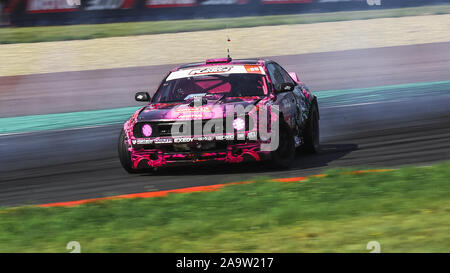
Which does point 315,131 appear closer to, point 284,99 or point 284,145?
point 284,99

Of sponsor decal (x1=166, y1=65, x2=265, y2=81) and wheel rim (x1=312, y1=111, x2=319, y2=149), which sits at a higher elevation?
sponsor decal (x1=166, y1=65, x2=265, y2=81)

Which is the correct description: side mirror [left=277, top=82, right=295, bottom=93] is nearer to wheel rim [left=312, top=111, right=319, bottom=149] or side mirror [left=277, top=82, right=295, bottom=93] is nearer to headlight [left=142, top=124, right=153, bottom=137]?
wheel rim [left=312, top=111, right=319, bottom=149]

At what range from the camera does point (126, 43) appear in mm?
23406

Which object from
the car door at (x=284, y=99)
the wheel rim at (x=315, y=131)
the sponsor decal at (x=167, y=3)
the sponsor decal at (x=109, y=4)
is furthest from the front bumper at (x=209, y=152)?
the sponsor decal at (x=167, y=3)

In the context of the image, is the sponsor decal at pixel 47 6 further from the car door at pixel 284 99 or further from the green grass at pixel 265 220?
the green grass at pixel 265 220

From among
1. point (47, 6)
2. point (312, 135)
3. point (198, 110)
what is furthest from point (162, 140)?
point (47, 6)

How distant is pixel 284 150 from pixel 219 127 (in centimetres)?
85

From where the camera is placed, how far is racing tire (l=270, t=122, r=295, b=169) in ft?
29.9

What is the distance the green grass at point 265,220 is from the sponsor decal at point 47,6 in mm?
16102

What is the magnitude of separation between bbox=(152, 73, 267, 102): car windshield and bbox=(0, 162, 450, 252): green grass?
169 cm

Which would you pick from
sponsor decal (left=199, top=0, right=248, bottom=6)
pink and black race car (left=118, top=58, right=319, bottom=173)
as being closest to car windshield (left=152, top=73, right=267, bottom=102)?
pink and black race car (left=118, top=58, right=319, bottom=173)

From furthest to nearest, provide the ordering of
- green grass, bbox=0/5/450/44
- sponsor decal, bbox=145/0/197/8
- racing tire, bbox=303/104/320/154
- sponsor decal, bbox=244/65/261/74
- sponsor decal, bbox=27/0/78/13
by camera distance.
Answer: sponsor decal, bbox=145/0/197/8 < green grass, bbox=0/5/450/44 < sponsor decal, bbox=27/0/78/13 < racing tire, bbox=303/104/320/154 < sponsor decal, bbox=244/65/261/74
